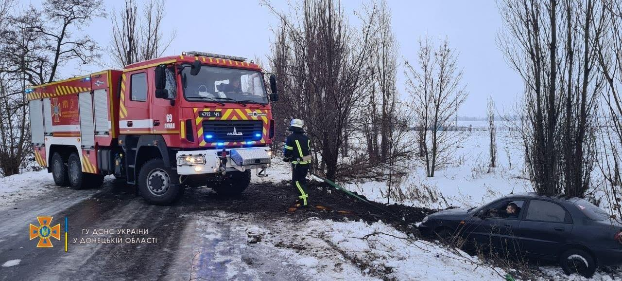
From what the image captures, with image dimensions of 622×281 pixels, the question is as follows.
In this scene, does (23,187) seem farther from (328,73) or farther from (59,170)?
(328,73)

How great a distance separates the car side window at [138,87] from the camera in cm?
796

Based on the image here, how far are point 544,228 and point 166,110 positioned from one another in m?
6.98

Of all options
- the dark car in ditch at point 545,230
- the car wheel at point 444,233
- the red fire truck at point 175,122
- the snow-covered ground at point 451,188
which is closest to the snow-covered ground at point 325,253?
the car wheel at point 444,233

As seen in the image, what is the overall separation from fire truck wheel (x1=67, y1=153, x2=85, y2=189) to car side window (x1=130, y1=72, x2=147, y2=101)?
3.42 metres

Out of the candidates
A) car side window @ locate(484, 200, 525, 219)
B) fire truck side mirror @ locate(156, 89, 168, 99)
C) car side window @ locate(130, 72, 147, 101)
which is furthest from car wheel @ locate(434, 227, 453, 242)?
car side window @ locate(130, 72, 147, 101)

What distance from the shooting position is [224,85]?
7.98 m

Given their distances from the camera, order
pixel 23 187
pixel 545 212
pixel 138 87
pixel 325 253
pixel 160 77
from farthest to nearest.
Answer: pixel 23 187 → pixel 138 87 → pixel 160 77 → pixel 545 212 → pixel 325 253

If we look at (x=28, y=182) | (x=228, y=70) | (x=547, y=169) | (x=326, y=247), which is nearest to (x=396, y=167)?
(x=547, y=169)

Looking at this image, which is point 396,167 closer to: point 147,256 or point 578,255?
point 578,255

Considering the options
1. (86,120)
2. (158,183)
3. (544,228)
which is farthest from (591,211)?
(86,120)

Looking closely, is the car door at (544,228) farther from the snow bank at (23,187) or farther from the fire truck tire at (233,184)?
the snow bank at (23,187)

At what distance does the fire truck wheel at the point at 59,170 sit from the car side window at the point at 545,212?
11486 mm

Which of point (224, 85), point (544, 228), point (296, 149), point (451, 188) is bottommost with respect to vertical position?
point (451, 188)

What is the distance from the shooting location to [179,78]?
24.3ft
